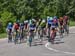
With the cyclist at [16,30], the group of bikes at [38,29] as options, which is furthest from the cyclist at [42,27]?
the cyclist at [16,30]

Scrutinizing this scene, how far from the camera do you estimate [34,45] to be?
28.2 metres

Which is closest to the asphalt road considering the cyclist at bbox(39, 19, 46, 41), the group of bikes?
the group of bikes

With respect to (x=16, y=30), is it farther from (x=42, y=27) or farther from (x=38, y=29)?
(x=42, y=27)

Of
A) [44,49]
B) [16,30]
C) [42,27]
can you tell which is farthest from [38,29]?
[44,49]

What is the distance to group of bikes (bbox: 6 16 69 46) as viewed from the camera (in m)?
28.6

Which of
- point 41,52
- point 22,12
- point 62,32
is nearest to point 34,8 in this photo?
point 22,12

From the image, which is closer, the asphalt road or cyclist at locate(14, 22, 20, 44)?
the asphalt road

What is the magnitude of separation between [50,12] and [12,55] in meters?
34.7

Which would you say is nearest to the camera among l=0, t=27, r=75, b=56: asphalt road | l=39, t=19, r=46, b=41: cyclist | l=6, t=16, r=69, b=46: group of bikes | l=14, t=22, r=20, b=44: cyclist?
l=0, t=27, r=75, b=56: asphalt road

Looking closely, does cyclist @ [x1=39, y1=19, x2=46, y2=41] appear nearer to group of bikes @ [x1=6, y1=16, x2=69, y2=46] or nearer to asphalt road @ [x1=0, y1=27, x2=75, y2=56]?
group of bikes @ [x1=6, y1=16, x2=69, y2=46]

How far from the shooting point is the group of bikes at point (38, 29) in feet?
93.8

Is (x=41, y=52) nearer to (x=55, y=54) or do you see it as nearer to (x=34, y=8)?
(x=55, y=54)

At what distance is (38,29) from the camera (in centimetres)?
3061

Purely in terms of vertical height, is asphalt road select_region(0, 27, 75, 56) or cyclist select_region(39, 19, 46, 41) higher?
cyclist select_region(39, 19, 46, 41)
